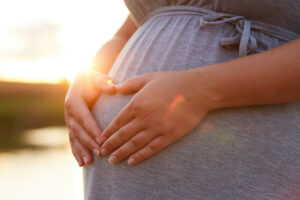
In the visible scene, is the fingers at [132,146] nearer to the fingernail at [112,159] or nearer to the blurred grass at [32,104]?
the fingernail at [112,159]

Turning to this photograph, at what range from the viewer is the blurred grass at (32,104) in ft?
60.4

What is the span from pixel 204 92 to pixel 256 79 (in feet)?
0.38

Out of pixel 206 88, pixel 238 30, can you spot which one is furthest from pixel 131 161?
pixel 238 30

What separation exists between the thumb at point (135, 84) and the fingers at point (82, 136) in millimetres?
164

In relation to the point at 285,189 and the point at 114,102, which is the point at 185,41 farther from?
the point at 285,189

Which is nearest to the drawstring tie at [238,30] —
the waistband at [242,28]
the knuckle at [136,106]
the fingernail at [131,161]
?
the waistband at [242,28]

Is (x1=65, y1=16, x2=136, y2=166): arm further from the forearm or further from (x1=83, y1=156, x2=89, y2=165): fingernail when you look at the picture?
the forearm

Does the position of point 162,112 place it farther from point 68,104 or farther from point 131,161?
point 68,104

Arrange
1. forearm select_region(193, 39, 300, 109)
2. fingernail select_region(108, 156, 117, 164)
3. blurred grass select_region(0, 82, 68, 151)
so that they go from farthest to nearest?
blurred grass select_region(0, 82, 68, 151) < fingernail select_region(108, 156, 117, 164) < forearm select_region(193, 39, 300, 109)

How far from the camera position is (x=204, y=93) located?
2.26 feet

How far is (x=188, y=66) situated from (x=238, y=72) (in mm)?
159

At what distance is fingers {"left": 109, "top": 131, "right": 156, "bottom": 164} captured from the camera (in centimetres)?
71

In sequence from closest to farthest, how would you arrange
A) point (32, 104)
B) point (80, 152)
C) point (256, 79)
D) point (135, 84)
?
point (256, 79)
point (135, 84)
point (80, 152)
point (32, 104)

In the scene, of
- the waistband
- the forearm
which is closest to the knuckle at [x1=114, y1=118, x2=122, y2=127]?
the forearm
